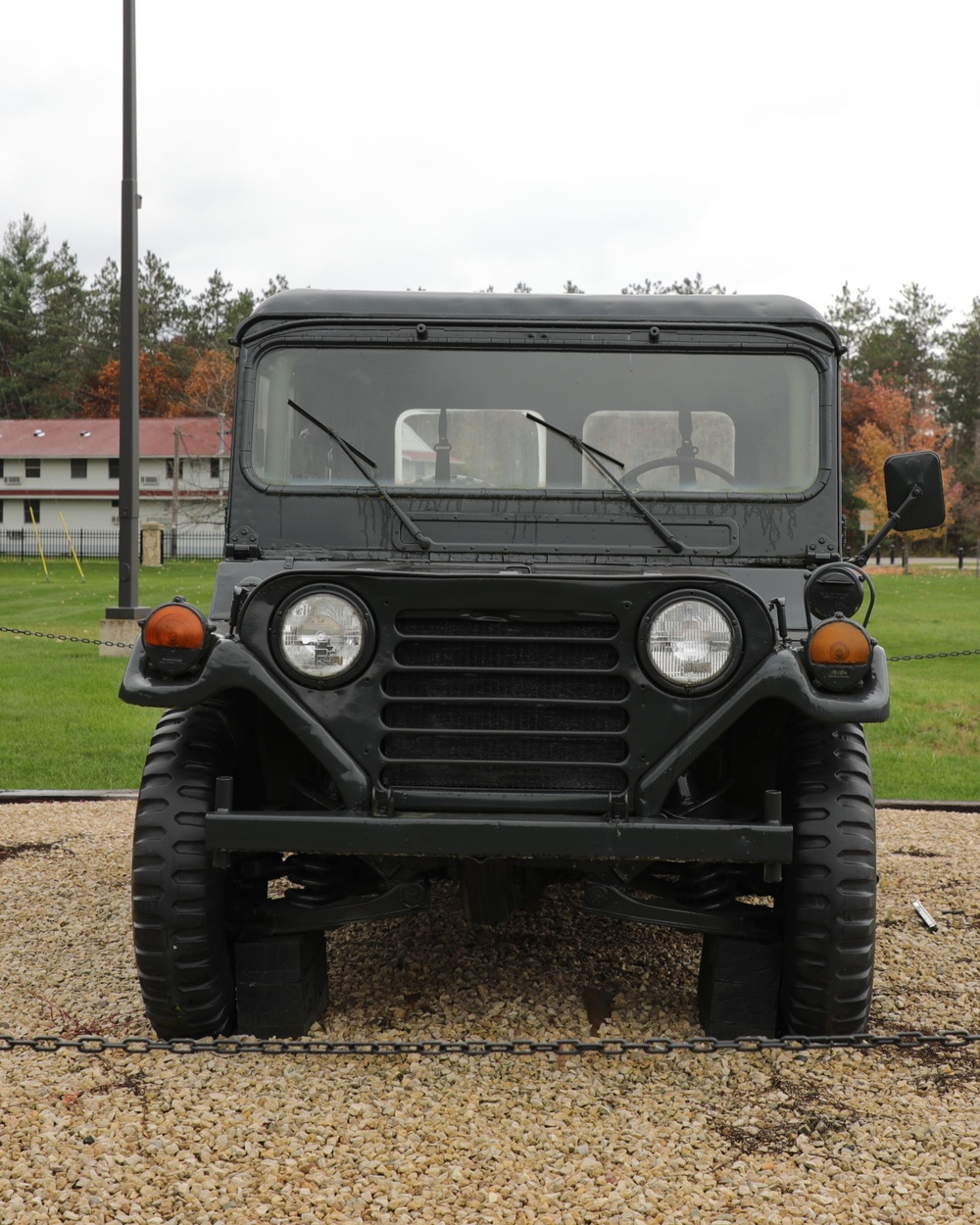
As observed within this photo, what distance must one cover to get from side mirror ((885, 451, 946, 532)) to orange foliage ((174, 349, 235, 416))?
1611 inches

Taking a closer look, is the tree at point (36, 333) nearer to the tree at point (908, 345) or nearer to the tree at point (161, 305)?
the tree at point (161, 305)

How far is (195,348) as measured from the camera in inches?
2375

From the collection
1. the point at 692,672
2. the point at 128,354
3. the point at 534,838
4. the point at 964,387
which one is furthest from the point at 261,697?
the point at 964,387

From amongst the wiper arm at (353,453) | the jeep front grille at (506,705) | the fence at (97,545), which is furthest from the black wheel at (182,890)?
the fence at (97,545)

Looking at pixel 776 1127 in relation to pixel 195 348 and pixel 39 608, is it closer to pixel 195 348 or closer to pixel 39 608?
pixel 39 608

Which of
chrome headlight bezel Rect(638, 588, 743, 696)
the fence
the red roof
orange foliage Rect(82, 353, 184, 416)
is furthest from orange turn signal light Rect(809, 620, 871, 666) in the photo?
orange foliage Rect(82, 353, 184, 416)

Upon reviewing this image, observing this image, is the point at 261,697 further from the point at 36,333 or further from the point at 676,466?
the point at 36,333

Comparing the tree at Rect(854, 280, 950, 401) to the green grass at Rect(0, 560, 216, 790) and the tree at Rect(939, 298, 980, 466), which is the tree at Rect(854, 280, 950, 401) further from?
the green grass at Rect(0, 560, 216, 790)

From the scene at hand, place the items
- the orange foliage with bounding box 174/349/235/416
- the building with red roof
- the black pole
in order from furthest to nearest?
the building with red roof → the orange foliage with bounding box 174/349/235/416 → the black pole

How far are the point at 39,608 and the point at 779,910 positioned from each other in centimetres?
1842

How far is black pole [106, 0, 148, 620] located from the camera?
474 inches

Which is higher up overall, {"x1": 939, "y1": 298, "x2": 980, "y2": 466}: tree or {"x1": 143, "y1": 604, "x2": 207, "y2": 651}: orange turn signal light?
{"x1": 939, "y1": 298, "x2": 980, "y2": 466}: tree

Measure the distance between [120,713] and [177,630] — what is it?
7.47 meters

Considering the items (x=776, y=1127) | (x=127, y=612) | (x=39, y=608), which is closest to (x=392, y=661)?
(x=776, y=1127)
